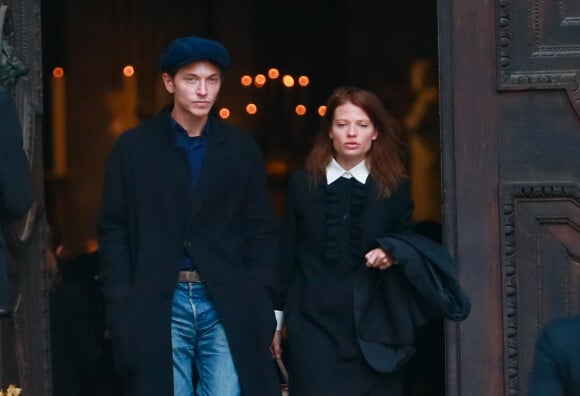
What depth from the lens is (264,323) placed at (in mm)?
6004

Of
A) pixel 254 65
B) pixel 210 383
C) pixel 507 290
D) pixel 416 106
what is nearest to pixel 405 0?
pixel 416 106

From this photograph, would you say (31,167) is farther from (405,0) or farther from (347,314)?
(405,0)

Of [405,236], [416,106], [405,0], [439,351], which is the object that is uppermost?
[405,0]

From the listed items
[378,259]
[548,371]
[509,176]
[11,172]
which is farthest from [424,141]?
[548,371]

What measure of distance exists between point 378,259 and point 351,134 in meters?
0.54

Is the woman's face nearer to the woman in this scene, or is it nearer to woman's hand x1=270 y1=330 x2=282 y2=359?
the woman

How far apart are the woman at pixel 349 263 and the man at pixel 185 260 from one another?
1.01ft

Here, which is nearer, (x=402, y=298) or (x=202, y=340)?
(x=202, y=340)

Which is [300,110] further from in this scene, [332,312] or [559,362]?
[559,362]

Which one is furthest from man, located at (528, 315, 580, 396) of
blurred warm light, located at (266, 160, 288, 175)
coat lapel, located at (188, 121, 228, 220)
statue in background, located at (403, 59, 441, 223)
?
blurred warm light, located at (266, 160, 288, 175)

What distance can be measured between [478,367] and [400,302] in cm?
53

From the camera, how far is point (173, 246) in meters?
5.94

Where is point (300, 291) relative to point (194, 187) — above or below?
below

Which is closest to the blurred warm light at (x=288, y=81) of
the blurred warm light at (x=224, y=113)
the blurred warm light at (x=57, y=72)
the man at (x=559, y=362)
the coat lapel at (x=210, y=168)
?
the blurred warm light at (x=224, y=113)
